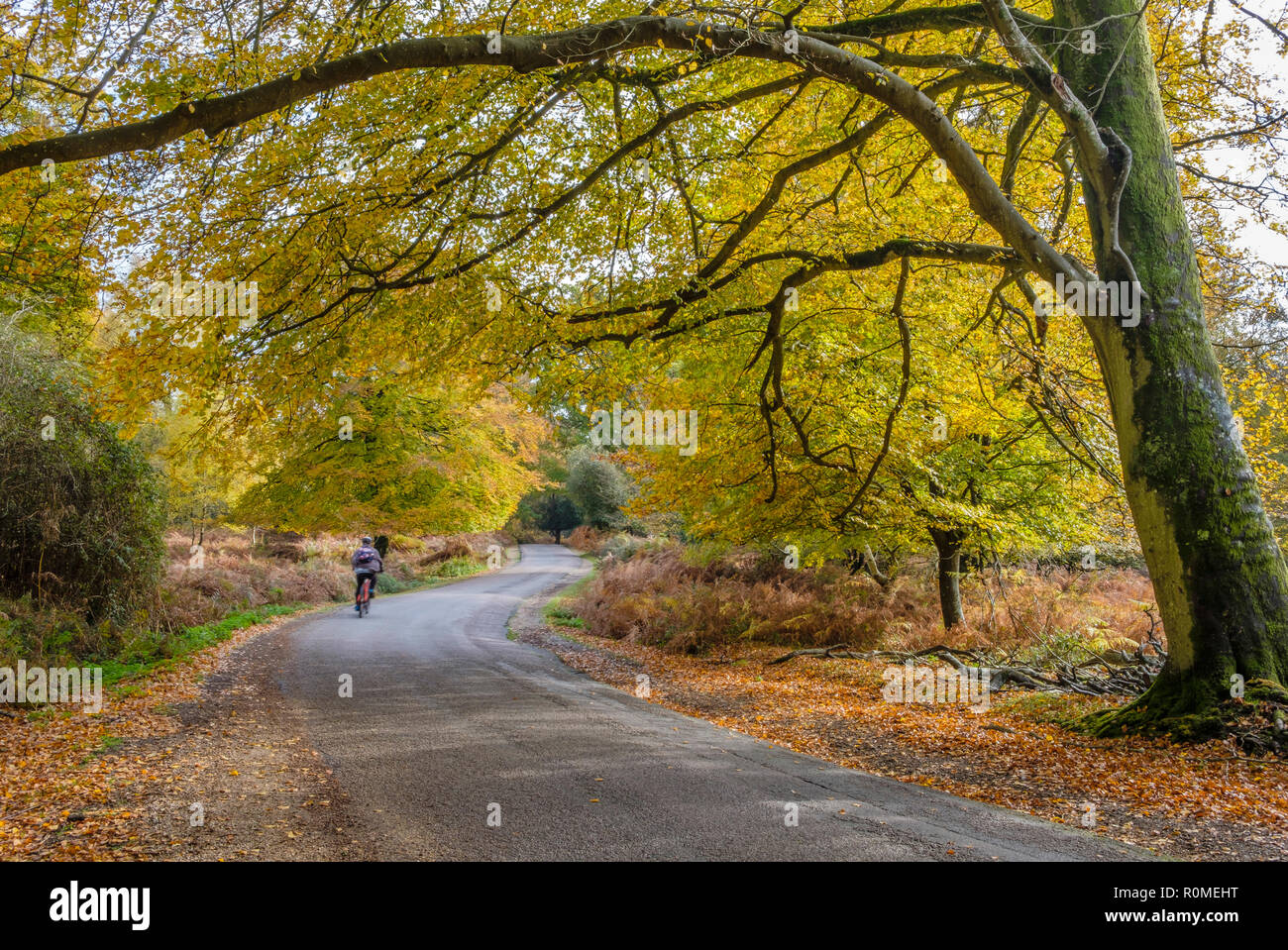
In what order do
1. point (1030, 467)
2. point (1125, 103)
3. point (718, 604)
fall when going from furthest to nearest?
point (718, 604)
point (1030, 467)
point (1125, 103)

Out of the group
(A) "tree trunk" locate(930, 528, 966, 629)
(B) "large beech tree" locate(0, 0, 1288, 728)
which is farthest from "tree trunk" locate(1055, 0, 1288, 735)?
(A) "tree trunk" locate(930, 528, 966, 629)

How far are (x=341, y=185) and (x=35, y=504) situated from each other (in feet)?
20.6

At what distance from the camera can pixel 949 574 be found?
1495 cm

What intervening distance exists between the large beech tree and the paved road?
3.34 meters

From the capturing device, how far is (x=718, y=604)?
57.3 ft

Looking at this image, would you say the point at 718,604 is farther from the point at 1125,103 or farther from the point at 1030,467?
the point at 1125,103

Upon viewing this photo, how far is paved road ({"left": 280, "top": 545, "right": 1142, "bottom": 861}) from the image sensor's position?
14.7 feet

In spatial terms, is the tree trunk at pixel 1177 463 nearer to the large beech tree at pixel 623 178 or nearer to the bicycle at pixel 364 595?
the large beech tree at pixel 623 178

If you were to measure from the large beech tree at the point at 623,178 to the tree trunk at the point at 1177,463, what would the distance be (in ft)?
0.09

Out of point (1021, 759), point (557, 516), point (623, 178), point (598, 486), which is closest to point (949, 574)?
point (1021, 759)

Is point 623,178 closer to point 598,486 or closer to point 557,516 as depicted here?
point 598,486

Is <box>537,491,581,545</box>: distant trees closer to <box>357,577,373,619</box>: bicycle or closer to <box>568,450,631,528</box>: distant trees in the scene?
<box>568,450,631,528</box>: distant trees

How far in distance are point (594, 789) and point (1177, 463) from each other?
19.3 feet
